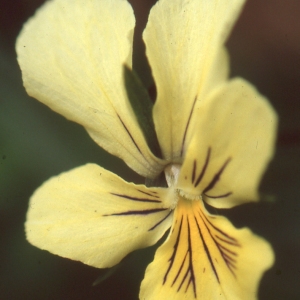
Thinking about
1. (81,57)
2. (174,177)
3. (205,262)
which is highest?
(81,57)

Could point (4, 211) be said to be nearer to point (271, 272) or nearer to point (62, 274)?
point (62, 274)

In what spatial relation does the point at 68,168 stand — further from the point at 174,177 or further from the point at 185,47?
the point at 185,47

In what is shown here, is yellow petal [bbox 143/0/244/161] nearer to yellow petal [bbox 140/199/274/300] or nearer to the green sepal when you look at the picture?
the green sepal

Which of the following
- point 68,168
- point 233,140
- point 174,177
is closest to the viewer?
point 233,140

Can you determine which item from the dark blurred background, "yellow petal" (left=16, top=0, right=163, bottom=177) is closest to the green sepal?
"yellow petal" (left=16, top=0, right=163, bottom=177)

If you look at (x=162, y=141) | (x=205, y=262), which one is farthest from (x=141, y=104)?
(x=205, y=262)

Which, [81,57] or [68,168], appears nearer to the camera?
[81,57]
